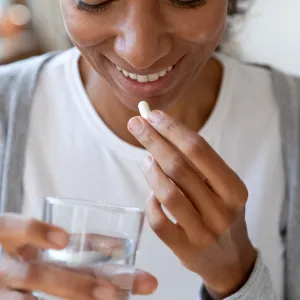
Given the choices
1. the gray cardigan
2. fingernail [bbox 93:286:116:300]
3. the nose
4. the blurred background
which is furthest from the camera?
the blurred background

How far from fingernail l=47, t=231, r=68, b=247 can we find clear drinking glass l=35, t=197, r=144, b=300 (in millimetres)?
11

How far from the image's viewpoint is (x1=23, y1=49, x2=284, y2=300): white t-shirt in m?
0.84

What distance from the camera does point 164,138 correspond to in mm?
551

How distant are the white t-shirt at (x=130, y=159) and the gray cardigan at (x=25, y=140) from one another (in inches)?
0.6

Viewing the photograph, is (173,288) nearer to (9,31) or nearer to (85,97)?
(85,97)

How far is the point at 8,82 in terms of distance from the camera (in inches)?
34.0

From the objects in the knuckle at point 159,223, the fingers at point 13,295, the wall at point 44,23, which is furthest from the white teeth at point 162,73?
the wall at point 44,23

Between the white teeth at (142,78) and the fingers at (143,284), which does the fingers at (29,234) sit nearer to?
the fingers at (143,284)

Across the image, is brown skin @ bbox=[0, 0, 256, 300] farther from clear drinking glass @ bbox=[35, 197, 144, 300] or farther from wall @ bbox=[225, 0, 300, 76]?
wall @ bbox=[225, 0, 300, 76]

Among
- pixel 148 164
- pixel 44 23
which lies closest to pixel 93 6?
pixel 148 164

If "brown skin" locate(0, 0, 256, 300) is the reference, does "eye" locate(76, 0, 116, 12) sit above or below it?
above

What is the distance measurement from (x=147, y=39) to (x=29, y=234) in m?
0.28

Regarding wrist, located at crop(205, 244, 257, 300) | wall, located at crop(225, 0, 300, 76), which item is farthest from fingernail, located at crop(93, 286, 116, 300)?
wall, located at crop(225, 0, 300, 76)

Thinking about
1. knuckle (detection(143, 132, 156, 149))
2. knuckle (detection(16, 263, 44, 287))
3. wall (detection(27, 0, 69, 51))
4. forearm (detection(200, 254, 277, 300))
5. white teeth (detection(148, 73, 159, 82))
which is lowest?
wall (detection(27, 0, 69, 51))
